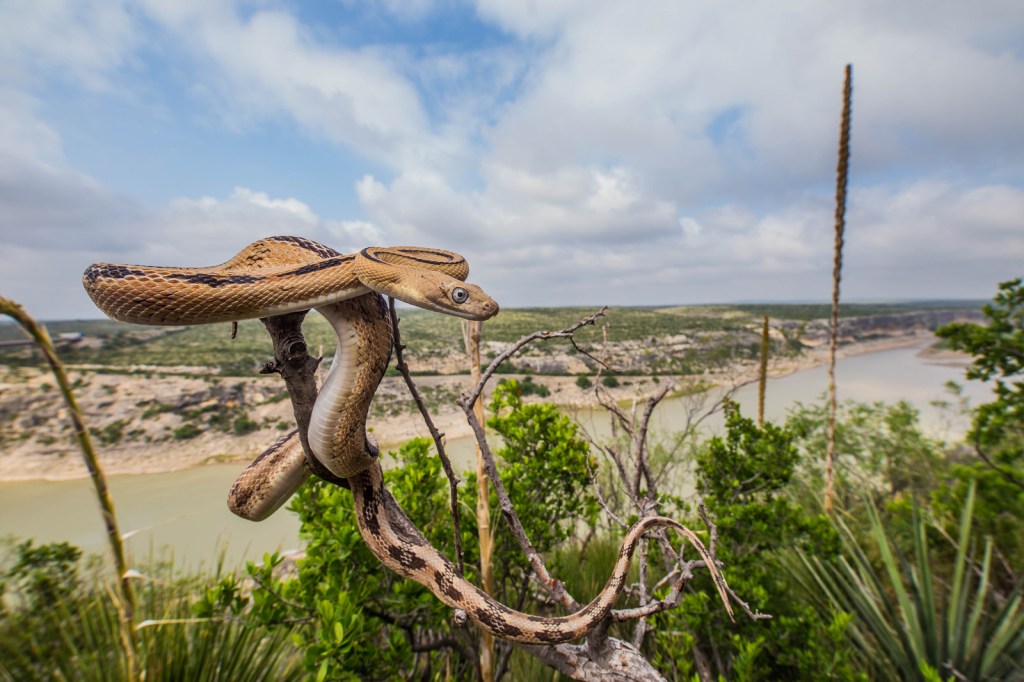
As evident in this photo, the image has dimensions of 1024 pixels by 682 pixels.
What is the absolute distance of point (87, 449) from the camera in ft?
2.31

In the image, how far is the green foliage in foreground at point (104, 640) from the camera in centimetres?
258

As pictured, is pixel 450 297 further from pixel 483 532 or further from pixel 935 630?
pixel 935 630

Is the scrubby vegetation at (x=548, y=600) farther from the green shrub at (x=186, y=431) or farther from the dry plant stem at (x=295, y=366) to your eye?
the green shrub at (x=186, y=431)

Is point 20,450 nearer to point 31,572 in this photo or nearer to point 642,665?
point 31,572

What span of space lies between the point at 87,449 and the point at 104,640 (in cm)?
415

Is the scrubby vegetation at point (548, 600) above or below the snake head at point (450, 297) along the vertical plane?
below

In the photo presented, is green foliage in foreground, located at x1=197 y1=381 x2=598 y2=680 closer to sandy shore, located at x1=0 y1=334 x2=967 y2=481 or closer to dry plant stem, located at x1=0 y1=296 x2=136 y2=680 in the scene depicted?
dry plant stem, located at x1=0 y1=296 x2=136 y2=680

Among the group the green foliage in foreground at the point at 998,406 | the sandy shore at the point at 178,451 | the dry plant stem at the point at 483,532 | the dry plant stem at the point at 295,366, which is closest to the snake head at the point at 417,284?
the dry plant stem at the point at 295,366

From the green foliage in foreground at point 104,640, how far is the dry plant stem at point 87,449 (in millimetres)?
1833

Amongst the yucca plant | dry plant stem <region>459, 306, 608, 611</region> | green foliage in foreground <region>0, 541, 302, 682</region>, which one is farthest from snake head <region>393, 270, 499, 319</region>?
the yucca plant

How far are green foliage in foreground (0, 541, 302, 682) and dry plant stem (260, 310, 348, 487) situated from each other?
1.44 m

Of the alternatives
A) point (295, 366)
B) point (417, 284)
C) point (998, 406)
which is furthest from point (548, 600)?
point (998, 406)

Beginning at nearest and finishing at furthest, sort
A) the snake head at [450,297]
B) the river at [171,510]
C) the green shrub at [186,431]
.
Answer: the snake head at [450,297]
the river at [171,510]
the green shrub at [186,431]

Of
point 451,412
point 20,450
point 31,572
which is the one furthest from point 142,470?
point 31,572
